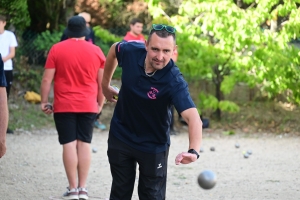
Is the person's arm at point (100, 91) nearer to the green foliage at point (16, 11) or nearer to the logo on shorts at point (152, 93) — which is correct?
the logo on shorts at point (152, 93)

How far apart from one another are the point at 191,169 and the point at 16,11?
23.2 feet

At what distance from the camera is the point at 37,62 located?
18.1m

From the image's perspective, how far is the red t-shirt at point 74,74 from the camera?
7.78 metres

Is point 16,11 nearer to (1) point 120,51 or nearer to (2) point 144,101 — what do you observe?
(1) point 120,51

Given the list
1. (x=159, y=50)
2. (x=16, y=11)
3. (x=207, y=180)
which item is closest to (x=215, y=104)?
(x=16, y=11)

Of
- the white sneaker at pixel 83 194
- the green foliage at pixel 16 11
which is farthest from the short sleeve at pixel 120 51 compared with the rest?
the green foliage at pixel 16 11

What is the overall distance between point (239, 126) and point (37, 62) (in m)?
6.28

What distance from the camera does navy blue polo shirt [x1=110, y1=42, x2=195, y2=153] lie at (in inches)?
206

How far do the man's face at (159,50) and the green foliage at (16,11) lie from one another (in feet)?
31.6

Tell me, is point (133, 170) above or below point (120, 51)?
below

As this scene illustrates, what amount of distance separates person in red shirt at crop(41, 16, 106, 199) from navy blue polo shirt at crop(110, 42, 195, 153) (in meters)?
2.25

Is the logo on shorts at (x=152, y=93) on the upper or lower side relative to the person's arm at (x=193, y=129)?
upper

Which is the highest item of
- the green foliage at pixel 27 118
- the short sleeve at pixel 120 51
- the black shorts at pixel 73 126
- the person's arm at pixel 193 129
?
the short sleeve at pixel 120 51

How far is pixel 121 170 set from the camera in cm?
554
